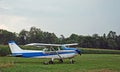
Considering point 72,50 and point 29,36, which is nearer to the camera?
point 72,50

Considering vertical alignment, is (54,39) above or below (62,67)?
above

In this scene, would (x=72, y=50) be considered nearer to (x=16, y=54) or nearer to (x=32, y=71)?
(x=16, y=54)

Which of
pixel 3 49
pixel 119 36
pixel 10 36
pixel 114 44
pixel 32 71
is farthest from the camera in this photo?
pixel 119 36

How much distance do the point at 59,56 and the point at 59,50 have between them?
2.33ft

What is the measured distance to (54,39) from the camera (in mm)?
127000

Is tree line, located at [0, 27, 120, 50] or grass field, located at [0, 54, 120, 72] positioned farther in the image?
tree line, located at [0, 27, 120, 50]

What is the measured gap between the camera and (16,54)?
124ft

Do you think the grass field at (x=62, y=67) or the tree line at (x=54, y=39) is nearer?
the grass field at (x=62, y=67)

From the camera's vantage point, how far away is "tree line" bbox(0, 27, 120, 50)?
117 meters

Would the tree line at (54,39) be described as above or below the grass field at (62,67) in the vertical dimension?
above

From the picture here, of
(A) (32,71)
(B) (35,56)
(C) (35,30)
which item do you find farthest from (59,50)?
(C) (35,30)

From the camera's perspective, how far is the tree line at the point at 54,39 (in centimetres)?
11689

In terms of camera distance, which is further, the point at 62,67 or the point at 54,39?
the point at 54,39

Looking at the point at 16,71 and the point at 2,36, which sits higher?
the point at 2,36
